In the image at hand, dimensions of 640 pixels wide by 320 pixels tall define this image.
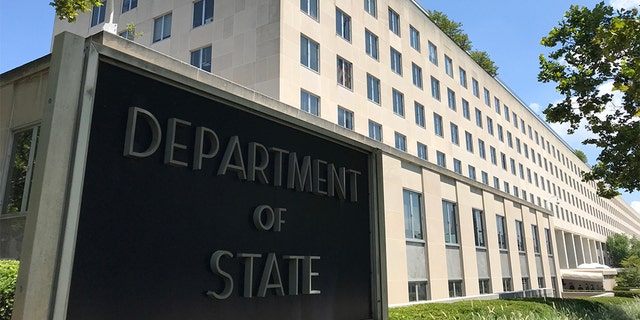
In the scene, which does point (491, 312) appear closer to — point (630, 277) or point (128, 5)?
point (128, 5)

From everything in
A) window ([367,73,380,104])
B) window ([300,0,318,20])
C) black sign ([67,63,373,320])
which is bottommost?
black sign ([67,63,373,320])

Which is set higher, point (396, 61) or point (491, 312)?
point (396, 61)

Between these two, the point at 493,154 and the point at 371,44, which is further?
the point at 493,154

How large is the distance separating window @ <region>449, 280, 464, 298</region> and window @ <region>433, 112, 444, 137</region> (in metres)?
16.2

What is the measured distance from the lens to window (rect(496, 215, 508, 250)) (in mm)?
26734

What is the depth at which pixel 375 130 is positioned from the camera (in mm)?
28359

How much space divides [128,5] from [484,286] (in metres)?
28.7

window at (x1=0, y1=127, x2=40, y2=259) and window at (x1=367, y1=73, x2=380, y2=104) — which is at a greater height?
window at (x1=367, y1=73, x2=380, y2=104)

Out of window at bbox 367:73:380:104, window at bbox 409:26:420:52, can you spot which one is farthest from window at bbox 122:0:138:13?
window at bbox 409:26:420:52

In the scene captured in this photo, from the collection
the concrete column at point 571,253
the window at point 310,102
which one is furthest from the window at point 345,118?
the concrete column at point 571,253

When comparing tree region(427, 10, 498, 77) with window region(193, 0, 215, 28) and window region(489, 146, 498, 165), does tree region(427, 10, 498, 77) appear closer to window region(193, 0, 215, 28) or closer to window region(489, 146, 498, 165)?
window region(489, 146, 498, 165)

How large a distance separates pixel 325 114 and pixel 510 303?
13124 millimetres

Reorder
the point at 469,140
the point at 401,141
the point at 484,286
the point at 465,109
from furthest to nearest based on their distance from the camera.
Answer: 1. the point at 465,109
2. the point at 469,140
3. the point at 401,141
4. the point at 484,286

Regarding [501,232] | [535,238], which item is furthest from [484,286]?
[535,238]
